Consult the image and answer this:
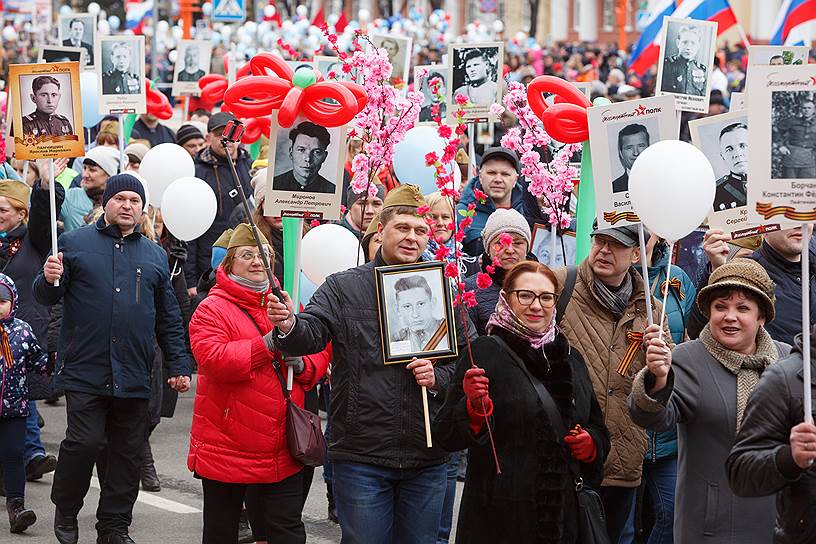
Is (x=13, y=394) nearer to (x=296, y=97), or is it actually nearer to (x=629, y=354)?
(x=296, y=97)

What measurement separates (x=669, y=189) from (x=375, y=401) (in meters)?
1.45

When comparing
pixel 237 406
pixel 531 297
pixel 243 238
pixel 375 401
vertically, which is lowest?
→ pixel 237 406

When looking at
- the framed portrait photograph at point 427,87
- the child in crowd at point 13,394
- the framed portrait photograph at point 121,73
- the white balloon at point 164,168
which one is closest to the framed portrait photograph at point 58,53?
the framed portrait photograph at point 121,73

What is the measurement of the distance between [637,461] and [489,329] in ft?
3.83

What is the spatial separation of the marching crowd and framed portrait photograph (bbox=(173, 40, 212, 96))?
8504 mm

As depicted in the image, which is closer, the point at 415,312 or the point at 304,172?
the point at 415,312

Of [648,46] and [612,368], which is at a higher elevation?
[648,46]

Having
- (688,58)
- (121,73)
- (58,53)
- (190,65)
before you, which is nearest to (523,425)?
(688,58)

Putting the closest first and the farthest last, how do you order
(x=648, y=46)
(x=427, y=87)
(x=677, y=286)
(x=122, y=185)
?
(x=677, y=286) < (x=122, y=185) < (x=427, y=87) < (x=648, y=46)

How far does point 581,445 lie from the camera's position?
562 cm

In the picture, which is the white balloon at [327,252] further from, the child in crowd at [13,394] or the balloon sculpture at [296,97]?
the child in crowd at [13,394]

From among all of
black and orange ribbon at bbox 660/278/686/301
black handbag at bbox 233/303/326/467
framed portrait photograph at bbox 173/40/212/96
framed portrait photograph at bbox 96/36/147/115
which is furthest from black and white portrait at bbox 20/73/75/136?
framed portrait photograph at bbox 173/40/212/96

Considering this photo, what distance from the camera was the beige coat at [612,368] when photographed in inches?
256

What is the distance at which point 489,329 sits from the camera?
580 cm
